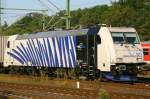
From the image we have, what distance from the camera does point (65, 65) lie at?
2844 centimetres

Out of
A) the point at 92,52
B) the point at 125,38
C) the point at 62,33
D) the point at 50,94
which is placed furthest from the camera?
the point at 62,33

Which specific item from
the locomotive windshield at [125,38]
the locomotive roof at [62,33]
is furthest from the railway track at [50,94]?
the locomotive roof at [62,33]

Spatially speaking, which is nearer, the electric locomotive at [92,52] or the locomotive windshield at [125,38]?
the electric locomotive at [92,52]

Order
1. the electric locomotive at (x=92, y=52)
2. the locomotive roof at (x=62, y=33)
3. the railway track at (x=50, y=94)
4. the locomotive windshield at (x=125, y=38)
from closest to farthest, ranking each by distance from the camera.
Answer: the railway track at (x=50, y=94) → the electric locomotive at (x=92, y=52) → the locomotive windshield at (x=125, y=38) → the locomotive roof at (x=62, y=33)

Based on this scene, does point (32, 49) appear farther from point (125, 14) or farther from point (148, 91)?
point (125, 14)

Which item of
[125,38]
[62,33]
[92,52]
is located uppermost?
[62,33]

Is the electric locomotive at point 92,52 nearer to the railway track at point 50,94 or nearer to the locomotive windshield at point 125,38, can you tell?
the locomotive windshield at point 125,38

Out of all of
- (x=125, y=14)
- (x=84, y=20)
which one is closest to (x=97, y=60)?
(x=125, y=14)

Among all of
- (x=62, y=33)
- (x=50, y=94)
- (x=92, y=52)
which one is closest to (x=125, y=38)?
(x=92, y=52)

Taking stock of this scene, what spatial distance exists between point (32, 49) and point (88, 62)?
26.6ft

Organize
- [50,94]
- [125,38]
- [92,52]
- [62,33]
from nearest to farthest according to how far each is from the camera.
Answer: [50,94] < [125,38] < [92,52] < [62,33]

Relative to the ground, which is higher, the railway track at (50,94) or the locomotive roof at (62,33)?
the locomotive roof at (62,33)

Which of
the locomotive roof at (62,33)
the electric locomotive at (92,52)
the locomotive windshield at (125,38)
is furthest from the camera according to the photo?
the locomotive roof at (62,33)

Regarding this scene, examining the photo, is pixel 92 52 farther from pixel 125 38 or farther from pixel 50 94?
pixel 50 94
